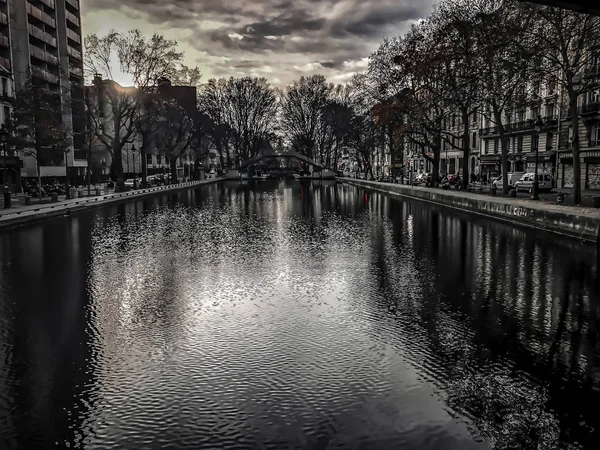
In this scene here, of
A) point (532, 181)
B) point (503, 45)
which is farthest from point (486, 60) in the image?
point (532, 181)

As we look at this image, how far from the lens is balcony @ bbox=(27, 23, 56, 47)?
6639 cm

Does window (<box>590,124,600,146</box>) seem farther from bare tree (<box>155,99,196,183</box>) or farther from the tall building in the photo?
the tall building

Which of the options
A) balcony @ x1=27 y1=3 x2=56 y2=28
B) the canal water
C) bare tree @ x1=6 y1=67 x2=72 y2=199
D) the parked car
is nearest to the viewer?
the canal water

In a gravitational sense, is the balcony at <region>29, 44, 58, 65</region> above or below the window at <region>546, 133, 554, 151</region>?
above

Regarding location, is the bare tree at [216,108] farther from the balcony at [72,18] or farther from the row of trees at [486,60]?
the row of trees at [486,60]

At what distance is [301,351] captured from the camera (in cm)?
709

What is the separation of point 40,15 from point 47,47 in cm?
556

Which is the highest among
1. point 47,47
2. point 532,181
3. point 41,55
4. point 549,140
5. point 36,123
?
point 47,47

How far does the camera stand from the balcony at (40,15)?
66.3m

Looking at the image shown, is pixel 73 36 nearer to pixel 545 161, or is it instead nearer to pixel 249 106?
pixel 249 106

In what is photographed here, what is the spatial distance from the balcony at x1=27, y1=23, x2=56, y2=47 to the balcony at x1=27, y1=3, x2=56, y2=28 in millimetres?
1458

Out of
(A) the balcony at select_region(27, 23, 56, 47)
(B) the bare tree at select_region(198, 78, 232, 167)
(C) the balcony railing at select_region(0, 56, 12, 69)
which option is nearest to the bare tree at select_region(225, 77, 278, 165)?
(B) the bare tree at select_region(198, 78, 232, 167)

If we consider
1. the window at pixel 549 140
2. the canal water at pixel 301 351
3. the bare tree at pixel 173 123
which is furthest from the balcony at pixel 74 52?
the canal water at pixel 301 351

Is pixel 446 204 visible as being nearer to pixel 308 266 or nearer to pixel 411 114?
pixel 411 114
